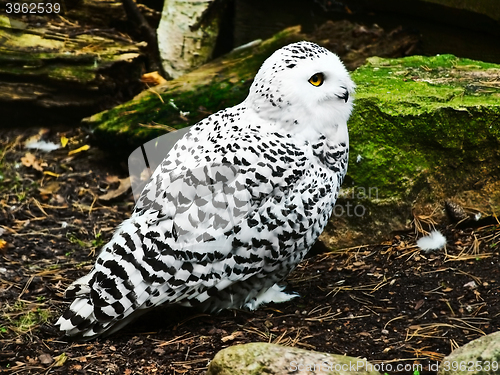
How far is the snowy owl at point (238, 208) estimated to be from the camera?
3.19 metres

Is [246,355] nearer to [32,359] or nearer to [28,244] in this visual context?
[32,359]

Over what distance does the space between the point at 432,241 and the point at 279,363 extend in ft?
6.36

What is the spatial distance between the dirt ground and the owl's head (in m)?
1.04

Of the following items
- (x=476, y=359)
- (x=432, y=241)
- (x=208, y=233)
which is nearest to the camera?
(x=476, y=359)

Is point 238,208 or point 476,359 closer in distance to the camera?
point 476,359

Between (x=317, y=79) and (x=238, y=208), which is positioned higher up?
(x=317, y=79)

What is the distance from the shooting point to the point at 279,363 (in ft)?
8.18

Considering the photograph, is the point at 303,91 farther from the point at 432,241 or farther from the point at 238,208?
the point at 432,241

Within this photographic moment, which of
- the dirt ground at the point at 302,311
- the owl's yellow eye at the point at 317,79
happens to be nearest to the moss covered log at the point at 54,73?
the dirt ground at the point at 302,311

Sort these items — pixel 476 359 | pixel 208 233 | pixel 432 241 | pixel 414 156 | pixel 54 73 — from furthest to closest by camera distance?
pixel 54 73 < pixel 414 156 < pixel 432 241 < pixel 208 233 < pixel 476 359

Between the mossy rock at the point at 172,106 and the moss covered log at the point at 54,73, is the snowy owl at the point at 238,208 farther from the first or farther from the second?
the moss covered log at the point at 54,73

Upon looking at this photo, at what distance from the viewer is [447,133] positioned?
4.02 meters

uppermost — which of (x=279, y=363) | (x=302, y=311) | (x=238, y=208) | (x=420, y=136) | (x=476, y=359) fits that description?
(x=420, y=136)

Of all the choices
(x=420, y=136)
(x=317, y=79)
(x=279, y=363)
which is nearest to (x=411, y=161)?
(x=420, y=136)
